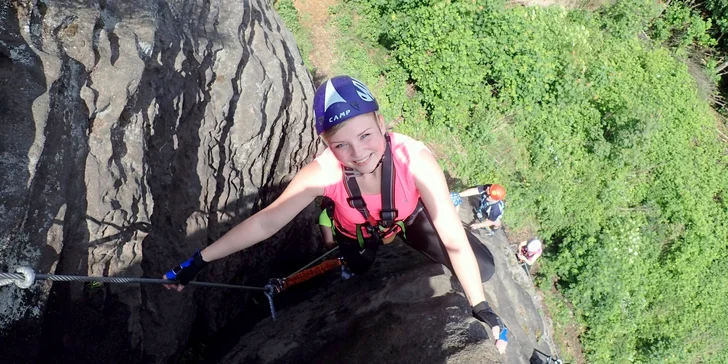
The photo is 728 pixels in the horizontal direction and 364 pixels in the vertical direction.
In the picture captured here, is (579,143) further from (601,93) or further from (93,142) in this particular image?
(93,142)

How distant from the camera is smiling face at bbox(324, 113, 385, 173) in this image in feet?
7.33

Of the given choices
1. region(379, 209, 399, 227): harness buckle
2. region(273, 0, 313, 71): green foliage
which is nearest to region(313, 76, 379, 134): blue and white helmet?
region(379, 209, 399, 227): harness buckle

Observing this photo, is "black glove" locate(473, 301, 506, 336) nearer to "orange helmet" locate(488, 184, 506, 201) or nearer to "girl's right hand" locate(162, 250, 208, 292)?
"girl's right hand" locate(162, 250, 208, 292)

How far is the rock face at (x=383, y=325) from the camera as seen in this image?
95.9 inches

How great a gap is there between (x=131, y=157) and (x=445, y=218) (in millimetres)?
1715

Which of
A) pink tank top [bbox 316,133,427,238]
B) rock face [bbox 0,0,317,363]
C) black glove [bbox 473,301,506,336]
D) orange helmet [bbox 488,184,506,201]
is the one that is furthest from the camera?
orange helmet [bbox 488,184,506,201]

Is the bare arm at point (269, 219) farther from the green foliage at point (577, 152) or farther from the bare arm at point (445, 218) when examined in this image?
the green foliage at point (577, 152)

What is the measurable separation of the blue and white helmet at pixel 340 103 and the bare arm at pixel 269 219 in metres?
0.34

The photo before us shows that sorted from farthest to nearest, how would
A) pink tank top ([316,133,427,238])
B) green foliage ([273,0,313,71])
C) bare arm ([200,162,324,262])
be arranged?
green foliage ([273,0,313,71]) < pink tank top ([316,133,427,238]) < bare arm ([200,162,324,262])

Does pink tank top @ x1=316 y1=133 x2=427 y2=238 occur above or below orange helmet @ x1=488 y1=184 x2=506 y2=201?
above

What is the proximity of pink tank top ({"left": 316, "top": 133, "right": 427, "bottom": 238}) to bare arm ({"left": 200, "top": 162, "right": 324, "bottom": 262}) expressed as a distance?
8 cm

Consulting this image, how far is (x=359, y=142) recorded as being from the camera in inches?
88.7

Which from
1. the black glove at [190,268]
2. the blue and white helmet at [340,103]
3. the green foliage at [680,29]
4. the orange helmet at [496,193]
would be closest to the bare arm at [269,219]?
the black glove at [190,268]

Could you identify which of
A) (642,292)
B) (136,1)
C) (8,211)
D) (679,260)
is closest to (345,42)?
(136,1)
